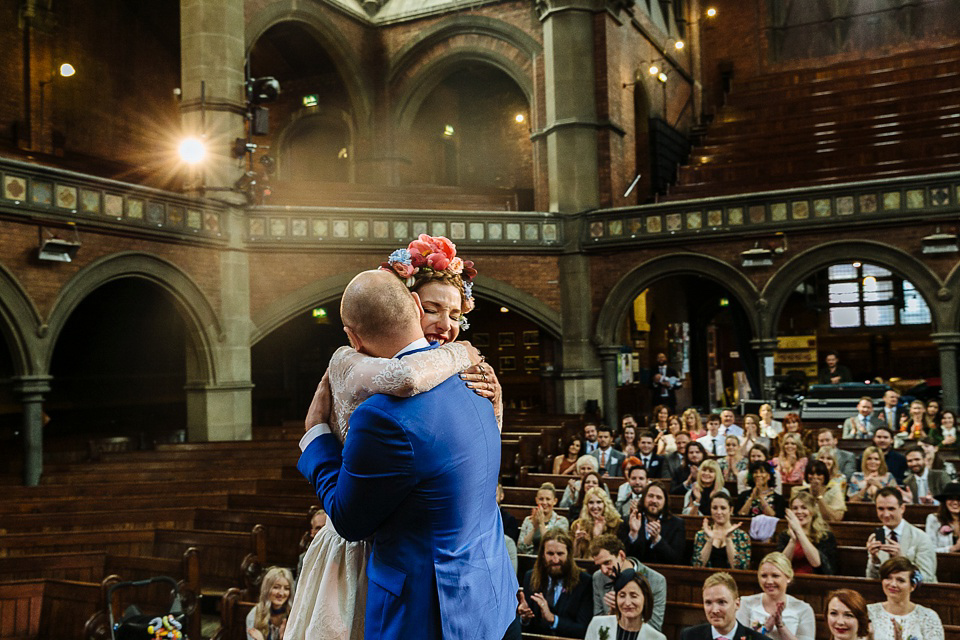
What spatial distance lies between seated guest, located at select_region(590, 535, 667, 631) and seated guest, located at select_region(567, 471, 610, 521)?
147 cm

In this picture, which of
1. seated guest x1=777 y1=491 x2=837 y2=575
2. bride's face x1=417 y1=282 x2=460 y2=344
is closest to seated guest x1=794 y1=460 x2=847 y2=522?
seated guest x1=777 y1=491 x2=837 y2=575

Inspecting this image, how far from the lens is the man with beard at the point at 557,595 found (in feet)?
16.8

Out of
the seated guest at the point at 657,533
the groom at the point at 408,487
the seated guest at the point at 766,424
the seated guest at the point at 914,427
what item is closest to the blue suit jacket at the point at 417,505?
the groom at the point at 408,487

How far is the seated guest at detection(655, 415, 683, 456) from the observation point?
8.96 metres

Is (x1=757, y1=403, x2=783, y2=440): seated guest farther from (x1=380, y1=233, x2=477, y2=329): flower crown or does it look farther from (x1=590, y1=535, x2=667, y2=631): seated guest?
(x1=380, y1=233, x2=477, y2=329): flower crown

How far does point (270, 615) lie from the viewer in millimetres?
5062

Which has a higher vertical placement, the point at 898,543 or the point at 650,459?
the point at 650,459

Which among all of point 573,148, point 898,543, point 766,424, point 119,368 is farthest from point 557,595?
point 119,368

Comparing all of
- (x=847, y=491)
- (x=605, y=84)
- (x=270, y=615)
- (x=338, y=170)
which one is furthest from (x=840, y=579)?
(x=338, y=170)

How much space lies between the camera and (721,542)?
5.84 meters

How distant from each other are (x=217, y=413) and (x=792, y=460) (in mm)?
8759

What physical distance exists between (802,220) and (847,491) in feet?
23.6

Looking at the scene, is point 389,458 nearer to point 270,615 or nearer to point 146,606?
point 270,615

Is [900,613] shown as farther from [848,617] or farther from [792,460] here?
[792,460]
